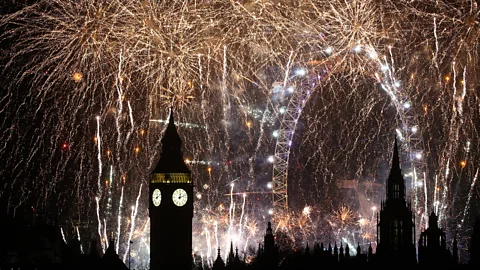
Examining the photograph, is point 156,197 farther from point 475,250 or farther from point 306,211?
point 306,211

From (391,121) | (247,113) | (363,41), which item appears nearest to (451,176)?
(391,121)

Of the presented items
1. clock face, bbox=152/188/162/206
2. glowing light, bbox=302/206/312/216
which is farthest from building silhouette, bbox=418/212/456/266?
clock face, bbox=152/188/162/206

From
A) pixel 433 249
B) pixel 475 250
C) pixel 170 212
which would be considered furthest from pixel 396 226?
pixel 170 212

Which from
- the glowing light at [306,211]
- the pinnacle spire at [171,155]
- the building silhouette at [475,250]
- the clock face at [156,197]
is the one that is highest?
the pinnacle spire at [171,155]

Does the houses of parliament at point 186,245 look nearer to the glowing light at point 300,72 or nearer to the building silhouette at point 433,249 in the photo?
the building silhouette at point 433,249

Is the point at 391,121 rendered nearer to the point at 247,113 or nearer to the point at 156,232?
the point at 247,113

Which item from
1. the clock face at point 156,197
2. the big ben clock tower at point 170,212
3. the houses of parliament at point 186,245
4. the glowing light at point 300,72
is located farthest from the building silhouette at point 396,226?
the clock face at point 156,197

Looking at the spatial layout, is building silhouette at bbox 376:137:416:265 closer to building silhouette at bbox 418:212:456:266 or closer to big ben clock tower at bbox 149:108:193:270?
building silhouette at bbox 418:212:456:266
